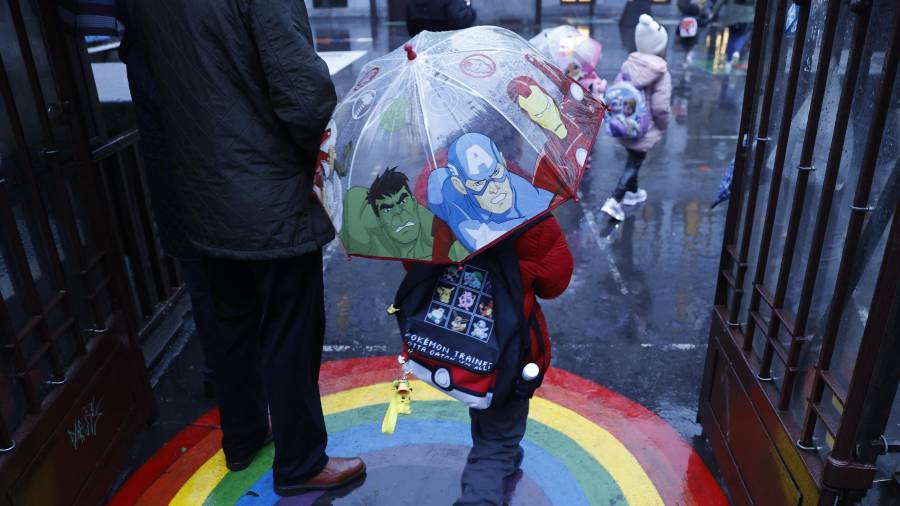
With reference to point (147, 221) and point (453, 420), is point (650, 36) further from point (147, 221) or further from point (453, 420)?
point (147, 221)

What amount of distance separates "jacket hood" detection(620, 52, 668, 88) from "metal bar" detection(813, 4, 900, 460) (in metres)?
3.67

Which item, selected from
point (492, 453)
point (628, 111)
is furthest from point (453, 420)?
point (628, 111)

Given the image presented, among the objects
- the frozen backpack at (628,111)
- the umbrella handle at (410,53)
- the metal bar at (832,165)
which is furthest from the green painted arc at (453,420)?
the frozen backpack at (628,111)

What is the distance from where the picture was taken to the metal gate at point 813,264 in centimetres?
188

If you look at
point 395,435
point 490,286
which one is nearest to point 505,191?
point 490,286

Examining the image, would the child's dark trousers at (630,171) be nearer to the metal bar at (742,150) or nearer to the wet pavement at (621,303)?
the wet pavement at (621,303)

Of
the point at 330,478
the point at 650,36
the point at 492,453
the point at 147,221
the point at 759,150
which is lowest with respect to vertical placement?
the point at 330,478

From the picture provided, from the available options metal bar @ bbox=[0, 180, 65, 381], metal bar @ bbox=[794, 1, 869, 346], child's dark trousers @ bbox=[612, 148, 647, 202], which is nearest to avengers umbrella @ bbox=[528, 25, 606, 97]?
child's dark trousers @ bbox=[612, 148, 647, 202]

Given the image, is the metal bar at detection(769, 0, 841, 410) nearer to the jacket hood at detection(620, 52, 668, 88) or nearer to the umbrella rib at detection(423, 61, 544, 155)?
the umbrella rib at detection(423, 61, 544, 155)

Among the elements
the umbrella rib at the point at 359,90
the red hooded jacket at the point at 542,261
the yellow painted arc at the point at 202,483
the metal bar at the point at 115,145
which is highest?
the umbrella rib at the point at 359,90

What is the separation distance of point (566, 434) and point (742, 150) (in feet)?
4.61

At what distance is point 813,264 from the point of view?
215 cm

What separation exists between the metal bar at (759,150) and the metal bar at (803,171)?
23cm

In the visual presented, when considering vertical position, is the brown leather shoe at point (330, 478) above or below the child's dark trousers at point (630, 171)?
below
